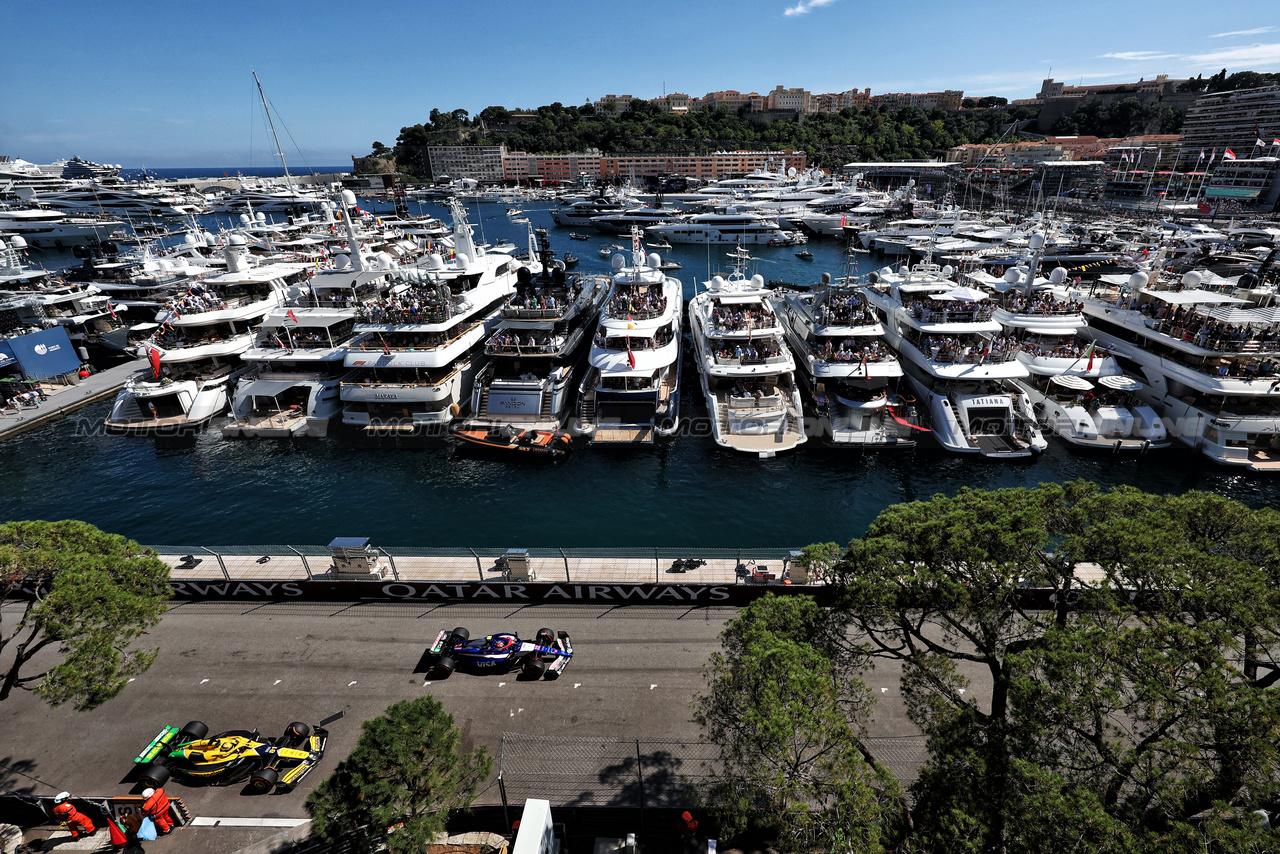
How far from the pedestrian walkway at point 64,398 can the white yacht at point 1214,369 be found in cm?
6796

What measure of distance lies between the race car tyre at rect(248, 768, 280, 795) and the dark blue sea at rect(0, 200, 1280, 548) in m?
12.0

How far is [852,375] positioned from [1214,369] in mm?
18738

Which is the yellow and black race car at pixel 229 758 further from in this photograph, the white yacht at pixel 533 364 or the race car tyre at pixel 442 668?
the white yacht at pixel 533 364

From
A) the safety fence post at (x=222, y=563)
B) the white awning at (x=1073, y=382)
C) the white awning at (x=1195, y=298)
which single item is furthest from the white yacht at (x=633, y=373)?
the white awning at (x=1195, y=298)

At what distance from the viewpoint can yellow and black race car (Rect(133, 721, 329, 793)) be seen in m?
13.4

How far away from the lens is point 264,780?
13.2 metres

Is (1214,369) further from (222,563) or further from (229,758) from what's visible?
(222,563)

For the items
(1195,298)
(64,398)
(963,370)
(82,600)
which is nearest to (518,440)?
(82,600)

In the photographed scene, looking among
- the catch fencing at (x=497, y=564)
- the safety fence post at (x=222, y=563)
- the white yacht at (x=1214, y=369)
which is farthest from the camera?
the white yacht at (x=1214, y=369)

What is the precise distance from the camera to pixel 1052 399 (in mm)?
33188

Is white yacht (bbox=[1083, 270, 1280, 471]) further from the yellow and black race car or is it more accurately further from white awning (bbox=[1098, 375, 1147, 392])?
the yellow and black race car

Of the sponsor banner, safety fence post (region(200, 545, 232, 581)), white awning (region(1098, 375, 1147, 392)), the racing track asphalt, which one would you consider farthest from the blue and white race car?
white awning (region(1098, 375, 1147, 392))

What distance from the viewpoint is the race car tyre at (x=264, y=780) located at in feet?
43.3

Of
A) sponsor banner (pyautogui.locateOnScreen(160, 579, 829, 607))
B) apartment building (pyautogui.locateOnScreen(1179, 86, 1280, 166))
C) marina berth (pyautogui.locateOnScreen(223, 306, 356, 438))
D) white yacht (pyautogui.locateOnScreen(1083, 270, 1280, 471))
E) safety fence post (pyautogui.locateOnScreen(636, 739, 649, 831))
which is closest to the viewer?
safety fence post (pyautogui.locateOnScreen(636, 739, 649, 831))
